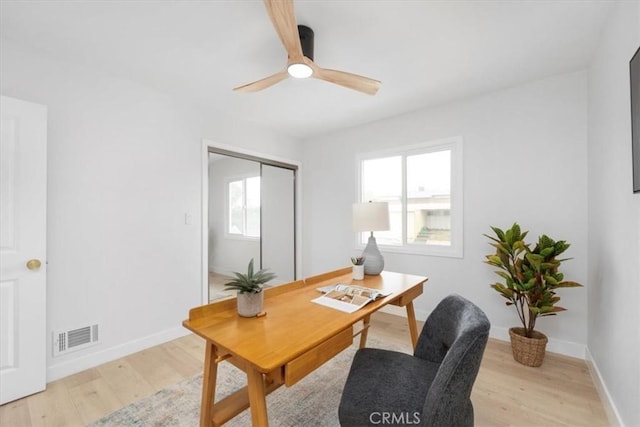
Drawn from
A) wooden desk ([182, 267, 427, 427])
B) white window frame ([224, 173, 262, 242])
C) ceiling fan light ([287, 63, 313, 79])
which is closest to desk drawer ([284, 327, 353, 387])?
wooden desk ([182, 267, 427, 427])

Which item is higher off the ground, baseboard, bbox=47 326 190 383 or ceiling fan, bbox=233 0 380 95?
ceiling fan, bbox=233 0 380 95

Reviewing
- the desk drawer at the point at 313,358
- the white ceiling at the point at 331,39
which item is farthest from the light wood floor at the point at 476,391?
the white ceiling at the point at 331,39

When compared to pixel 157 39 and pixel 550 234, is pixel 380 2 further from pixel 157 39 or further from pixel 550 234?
pixel 550 234

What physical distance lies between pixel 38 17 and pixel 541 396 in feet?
13.5

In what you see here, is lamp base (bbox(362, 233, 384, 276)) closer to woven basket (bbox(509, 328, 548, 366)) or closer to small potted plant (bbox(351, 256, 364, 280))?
small potted plant (bbox(351, 256, 364, 280))

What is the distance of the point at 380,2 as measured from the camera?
1.62m

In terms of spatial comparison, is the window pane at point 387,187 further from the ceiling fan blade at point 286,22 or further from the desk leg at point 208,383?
the desk leg at point 208,383

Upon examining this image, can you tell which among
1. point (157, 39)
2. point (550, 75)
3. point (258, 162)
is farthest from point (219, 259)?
point (550, 75)

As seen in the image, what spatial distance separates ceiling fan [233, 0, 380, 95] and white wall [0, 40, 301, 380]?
4.10ft

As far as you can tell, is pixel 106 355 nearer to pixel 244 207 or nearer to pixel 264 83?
pixel 244 207

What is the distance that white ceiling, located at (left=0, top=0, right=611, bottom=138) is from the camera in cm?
167

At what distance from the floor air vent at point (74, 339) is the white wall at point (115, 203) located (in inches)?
1.9

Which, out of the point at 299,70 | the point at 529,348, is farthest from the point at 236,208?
the point at 529,348

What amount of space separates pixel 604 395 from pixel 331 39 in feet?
9.78
